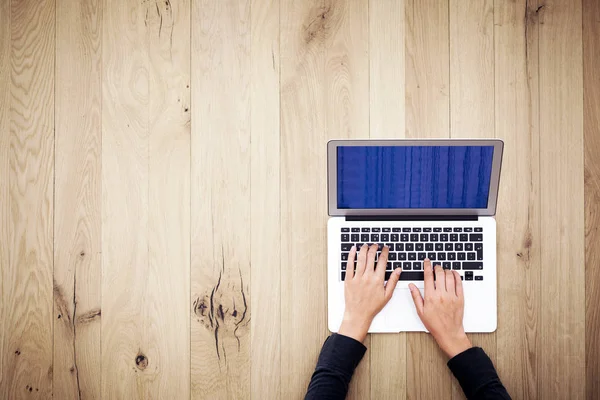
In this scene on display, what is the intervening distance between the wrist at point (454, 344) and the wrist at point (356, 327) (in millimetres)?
184

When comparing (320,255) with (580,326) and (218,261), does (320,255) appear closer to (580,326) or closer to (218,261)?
(218,261)

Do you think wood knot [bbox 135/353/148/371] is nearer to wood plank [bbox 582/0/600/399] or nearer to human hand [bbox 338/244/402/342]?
human hand [bbox 338/244/402/342]

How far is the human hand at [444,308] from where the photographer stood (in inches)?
41.4

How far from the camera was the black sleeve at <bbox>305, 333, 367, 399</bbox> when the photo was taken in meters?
1.04

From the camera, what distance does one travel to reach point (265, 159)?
3.64 ft

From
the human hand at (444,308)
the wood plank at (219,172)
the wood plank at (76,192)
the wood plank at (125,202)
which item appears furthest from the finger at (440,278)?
the wood plank at (76,192)

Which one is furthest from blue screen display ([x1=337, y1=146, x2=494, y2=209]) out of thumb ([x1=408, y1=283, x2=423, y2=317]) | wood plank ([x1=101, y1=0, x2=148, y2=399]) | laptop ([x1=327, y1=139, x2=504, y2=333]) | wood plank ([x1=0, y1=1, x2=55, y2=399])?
wood plank ([x1=0, y1=1, x2=55, y2=399])

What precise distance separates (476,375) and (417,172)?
1.69 feet

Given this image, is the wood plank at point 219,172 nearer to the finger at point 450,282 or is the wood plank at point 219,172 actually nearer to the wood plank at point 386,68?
the wood plank at point 386,68

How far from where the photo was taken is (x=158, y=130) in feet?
3.67

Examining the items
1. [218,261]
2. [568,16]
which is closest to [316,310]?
[218,261]

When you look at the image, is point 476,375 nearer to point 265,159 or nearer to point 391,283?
point 391,283

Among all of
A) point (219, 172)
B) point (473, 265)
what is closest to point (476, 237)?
point (473, 265)

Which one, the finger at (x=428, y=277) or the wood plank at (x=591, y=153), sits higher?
the wood plank at (x=591, y=153)
